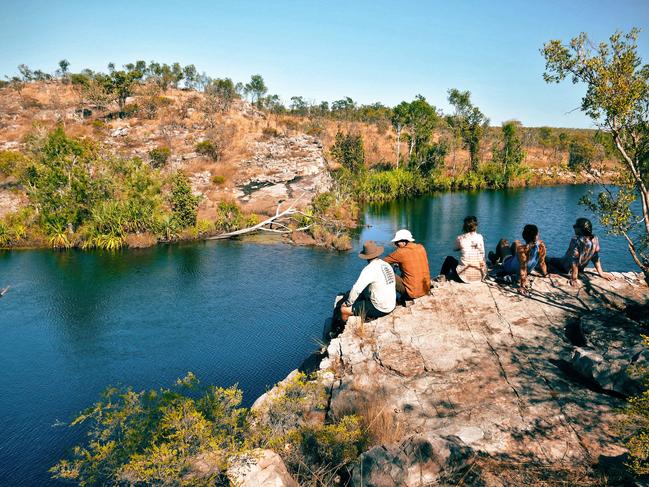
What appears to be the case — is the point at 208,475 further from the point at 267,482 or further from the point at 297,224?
the point at 297,224

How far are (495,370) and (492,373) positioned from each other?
96 millimetres

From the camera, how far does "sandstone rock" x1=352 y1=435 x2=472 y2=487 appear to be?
4074 mm

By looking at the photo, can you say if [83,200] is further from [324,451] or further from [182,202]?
[324,451]

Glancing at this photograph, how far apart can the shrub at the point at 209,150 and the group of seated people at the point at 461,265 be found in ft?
114

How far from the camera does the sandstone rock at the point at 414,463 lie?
13.4ft

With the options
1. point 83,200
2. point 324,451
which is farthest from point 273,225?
point 324,451

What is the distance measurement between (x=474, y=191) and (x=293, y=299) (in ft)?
117

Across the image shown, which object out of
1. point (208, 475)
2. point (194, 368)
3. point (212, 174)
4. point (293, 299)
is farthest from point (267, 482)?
point (212, 174)

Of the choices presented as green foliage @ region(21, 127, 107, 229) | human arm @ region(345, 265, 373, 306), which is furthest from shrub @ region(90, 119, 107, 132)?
human arm @ region(345, 265, 373, 306)

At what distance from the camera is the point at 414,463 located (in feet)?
13.6

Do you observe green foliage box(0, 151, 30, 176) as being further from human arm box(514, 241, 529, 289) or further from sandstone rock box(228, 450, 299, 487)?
human arm box(514, 241, 529, 289)

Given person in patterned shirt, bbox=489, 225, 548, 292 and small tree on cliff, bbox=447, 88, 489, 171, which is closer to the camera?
person in patterned shirt, bbox=489, 225, 548, 292

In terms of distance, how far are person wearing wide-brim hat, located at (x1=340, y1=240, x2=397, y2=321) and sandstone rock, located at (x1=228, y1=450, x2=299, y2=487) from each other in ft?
10.7

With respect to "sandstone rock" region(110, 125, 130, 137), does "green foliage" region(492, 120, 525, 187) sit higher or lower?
lower
